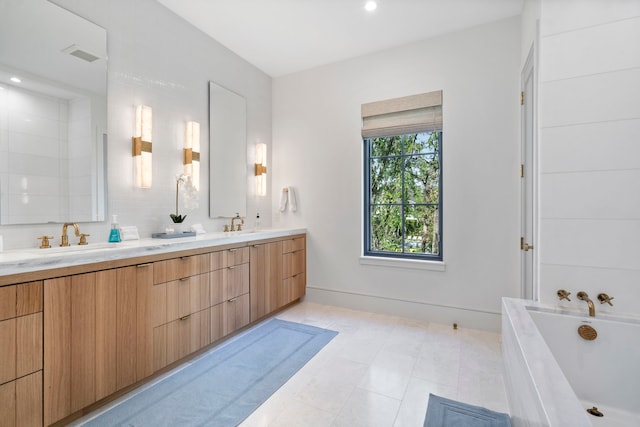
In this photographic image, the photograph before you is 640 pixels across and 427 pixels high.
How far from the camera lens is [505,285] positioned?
9.32 feet

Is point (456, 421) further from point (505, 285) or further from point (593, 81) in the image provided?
point (593, 81)

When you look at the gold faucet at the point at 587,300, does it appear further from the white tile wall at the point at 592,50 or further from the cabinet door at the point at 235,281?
the cabinet door at the point at 235,281

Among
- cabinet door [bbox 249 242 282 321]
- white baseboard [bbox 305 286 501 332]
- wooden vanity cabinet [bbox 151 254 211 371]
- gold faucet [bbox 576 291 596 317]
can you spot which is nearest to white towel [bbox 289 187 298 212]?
cabinet door [bbox 249 242 282 321]

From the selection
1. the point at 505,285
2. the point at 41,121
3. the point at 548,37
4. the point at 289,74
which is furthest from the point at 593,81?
the point at 41,121

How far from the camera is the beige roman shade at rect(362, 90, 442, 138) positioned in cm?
312

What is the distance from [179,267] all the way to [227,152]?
1.60 m

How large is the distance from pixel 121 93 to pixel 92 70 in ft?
0.74

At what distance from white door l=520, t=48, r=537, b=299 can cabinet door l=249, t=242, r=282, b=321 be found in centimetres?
237

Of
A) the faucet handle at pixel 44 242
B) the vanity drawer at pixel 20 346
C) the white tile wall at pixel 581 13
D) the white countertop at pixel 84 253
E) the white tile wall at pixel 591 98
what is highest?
the white tile wall at pixel 581 13

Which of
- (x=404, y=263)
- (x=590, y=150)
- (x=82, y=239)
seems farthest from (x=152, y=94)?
(x=590, y=150)

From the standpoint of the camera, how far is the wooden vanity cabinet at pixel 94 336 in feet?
4.99

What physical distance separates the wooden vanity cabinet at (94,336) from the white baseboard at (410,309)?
7.01 ft

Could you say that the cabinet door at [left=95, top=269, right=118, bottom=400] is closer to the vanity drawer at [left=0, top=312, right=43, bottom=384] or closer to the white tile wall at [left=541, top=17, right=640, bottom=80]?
the vanity drawer at [left=0, top=312, right=43, bottom=384]

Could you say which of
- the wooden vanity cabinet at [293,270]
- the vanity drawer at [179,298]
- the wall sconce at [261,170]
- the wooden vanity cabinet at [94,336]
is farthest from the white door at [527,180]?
the wooden vanity cabinet at [94,336]
